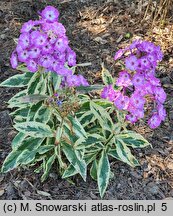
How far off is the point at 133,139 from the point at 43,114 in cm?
58

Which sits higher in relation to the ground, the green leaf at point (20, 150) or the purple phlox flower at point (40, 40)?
the purple phlox flower at point (40, 40)

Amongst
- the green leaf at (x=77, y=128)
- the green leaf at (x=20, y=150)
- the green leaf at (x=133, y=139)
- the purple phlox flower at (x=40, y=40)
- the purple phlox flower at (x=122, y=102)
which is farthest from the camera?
the green leaf at (x=133, y=139)

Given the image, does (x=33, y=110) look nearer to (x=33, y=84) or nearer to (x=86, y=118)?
(x=33, y=84)

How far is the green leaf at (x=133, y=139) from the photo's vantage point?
2.83m

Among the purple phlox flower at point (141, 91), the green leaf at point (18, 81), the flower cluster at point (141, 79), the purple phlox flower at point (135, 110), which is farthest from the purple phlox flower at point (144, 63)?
the green leaf at point (18, 81)

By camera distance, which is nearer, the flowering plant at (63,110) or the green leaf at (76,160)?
the flowering plant at (63,110)

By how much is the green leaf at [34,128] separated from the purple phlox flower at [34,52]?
1.29ft

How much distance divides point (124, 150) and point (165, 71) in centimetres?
119

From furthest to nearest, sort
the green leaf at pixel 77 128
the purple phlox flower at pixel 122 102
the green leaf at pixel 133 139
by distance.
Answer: the green leaf at pixel 133 139 < the green leaf at pixel 77 128 < the purple phlox flower at pixel 122 102

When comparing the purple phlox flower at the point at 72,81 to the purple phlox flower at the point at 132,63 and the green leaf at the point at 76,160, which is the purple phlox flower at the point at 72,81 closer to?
the purple phlox flower at the point at 132,63

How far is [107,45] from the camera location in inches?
156

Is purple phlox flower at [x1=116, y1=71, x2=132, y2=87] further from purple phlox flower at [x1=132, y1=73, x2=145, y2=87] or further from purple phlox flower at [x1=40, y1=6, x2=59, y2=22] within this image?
purple phlox flower at [x1=40, y1=6, x2=59, y2=22]

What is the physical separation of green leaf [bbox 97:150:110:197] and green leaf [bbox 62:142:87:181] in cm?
14

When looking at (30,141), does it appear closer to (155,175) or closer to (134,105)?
(134,105)
